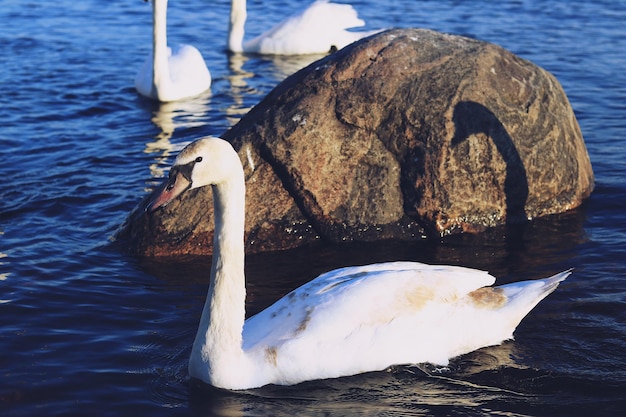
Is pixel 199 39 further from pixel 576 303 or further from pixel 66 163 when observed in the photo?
pixel 576 303

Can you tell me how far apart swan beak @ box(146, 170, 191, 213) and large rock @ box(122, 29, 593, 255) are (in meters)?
2.78

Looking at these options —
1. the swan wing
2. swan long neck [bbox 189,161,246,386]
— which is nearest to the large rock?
the swan wing

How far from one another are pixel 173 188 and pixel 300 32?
1202 centimetres

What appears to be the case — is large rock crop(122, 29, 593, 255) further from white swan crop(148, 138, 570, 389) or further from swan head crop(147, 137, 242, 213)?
swan head crop(147, 137, 242, 213)

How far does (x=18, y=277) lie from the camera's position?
8.53 m

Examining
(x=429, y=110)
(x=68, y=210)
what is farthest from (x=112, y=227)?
(x=429, y=110)

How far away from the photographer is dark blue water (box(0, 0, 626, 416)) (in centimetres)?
646

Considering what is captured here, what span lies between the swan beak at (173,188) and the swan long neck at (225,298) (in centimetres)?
20

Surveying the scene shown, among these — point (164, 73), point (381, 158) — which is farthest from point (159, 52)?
point (381, 158)

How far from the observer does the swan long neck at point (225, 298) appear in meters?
6.45

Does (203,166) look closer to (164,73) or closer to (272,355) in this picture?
(272,355)

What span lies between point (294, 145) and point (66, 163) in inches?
141

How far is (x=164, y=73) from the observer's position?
1488 cm

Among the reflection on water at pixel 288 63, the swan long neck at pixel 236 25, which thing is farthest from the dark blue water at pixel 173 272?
the swan long neck at pixel 236 25
